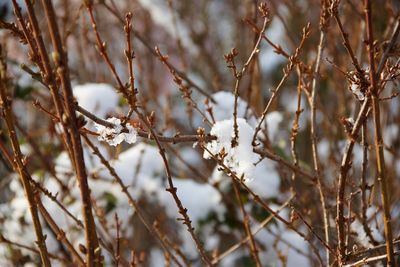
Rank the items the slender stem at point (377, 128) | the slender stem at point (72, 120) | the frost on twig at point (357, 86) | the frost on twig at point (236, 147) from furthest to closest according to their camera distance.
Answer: the frost on twig at point (236, 147), the frost on twig at point (357, 86), the slender stem at point (377, 128), the slender stem at point (72, 120)

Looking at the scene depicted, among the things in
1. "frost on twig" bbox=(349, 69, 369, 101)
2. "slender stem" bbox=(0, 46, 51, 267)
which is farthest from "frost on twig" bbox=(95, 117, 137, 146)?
"frost on twig" bbox=(349, 69, 369, 101)

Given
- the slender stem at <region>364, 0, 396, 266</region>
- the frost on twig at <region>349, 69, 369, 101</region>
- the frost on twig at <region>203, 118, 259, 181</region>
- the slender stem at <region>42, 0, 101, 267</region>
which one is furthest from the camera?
the frost on twig at <region>203, 118, 259, 181</region>

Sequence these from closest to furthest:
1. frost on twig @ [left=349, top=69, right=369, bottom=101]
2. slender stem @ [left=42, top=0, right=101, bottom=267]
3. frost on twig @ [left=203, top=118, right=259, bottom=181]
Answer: slender stem @ [left=42, top=0, right=101, bottom=267] < frost on twig @ [left=349, top=69, right=369, bottom=101] < frost on twig @ [left=203, top=118, right=259, bottom=181]

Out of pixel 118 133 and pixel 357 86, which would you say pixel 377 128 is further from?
pixel 118 133

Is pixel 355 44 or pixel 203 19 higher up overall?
pixel 203 19

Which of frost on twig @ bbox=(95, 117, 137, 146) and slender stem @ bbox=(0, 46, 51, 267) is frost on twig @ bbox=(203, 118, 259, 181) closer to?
frost on twig @ bbox=(95, 117, 137, 146)

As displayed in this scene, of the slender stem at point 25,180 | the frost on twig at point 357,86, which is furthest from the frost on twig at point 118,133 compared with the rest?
the frost on twig at point 357,86

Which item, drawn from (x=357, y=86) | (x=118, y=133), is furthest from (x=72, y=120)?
(x=357, y=86)

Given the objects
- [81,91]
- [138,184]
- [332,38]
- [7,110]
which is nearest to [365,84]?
[7,110]

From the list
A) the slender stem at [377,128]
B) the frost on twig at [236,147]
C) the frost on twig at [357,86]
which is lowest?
the slender stem at [377,128]

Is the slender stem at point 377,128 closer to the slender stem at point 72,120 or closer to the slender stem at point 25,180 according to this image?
the slender stem at point 72,120

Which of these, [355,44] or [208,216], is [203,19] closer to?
[355,44]
